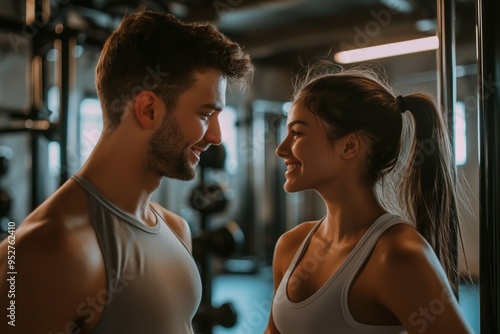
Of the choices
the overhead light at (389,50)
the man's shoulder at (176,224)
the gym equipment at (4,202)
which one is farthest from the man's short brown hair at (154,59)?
the overhead light at (389,50)

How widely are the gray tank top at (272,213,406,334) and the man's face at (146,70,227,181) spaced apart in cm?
39

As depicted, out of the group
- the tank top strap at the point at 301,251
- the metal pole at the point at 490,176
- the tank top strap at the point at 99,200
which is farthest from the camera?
the tank top strap at the point at 301,251

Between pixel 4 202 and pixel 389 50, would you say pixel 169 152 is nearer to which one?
pixel 4 202

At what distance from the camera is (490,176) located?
103cm

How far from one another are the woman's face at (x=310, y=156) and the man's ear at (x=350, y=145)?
17mm

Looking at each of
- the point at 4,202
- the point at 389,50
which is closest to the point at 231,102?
the point at 389,50

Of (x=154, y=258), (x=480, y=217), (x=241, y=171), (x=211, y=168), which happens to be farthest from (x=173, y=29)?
(x=241, y=171)

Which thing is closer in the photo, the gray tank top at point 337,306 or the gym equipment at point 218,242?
the gray tank top at point 337,306

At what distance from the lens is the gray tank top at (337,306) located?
3.61ft

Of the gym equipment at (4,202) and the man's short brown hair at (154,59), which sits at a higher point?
the man's short brown hair at (154,59)

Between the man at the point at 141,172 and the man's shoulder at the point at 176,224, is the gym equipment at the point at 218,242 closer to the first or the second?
the man's shoulder at the point at 176,224

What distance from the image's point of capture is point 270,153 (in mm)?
7031

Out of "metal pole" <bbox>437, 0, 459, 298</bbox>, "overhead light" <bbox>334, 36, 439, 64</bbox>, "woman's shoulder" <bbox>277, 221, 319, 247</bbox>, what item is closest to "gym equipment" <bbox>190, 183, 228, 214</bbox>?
"woman's shoulder" <bbox>277, 221, 319, 247</bbox>

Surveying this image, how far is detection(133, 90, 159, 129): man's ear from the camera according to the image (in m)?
1.23
